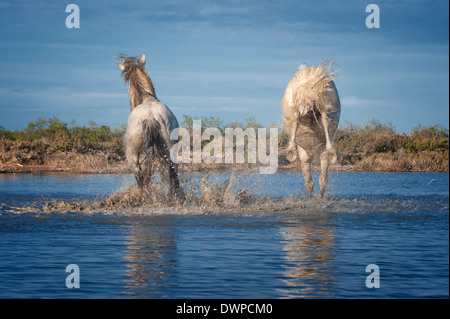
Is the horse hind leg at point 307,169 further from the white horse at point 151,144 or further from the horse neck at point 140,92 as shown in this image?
the horse neck at point 140,92

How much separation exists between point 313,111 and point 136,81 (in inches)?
135

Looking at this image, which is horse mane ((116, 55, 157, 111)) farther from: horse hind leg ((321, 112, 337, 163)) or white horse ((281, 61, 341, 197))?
horse hind leg ((321, 112, 337, 163))

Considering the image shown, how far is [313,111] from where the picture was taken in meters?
10.6

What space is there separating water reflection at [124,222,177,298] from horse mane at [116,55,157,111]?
3.46m

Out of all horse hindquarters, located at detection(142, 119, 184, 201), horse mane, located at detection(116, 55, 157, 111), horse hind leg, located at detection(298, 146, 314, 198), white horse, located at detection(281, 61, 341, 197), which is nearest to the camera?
horse hindquarters, located at detection(142, 119, 184, 201)

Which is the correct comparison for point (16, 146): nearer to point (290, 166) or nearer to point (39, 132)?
point (39, 132)

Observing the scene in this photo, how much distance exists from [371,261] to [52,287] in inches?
130

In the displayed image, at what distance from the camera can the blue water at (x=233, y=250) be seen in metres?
5.13

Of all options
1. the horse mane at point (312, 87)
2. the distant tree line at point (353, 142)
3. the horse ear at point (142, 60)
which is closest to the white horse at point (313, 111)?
the horse mane at point (312, 87)

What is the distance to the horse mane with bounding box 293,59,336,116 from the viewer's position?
1021 centimetres

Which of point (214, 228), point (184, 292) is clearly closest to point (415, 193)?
point (214, 228)

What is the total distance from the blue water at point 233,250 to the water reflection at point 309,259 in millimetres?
12

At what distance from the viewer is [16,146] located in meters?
24.4

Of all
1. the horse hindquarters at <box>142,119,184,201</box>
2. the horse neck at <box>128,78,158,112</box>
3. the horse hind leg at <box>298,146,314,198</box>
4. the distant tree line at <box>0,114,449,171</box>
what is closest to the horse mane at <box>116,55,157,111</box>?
the horse neck at <box>128,78,158,112</box>
